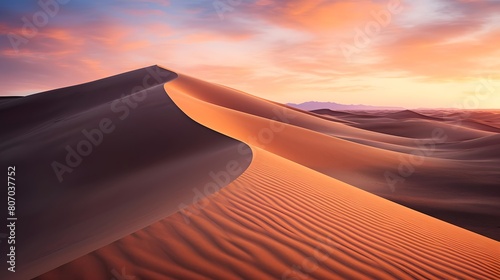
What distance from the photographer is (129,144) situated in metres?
9.49

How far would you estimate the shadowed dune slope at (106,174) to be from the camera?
443 centimetres

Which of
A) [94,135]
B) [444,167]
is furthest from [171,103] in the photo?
[444,167]

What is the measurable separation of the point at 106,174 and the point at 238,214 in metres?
5.12

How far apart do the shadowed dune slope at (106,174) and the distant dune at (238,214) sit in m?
0.04

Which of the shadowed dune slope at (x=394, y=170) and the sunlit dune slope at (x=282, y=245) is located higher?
the shadowed dune slope at (x=394, y=170)

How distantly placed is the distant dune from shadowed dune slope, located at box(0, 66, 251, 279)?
0.15 ft

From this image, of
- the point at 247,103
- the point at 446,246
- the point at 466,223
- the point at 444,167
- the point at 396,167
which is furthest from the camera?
the point at 247,103

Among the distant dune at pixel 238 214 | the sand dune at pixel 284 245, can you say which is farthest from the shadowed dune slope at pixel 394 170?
the sand dune at pixel 284 245

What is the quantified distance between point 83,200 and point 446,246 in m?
5.90

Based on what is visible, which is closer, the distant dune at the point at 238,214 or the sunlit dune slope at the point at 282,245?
the sunlit dune slope at the point at 282,245

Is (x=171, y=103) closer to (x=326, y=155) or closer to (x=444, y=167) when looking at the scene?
(x=326, y=155)
